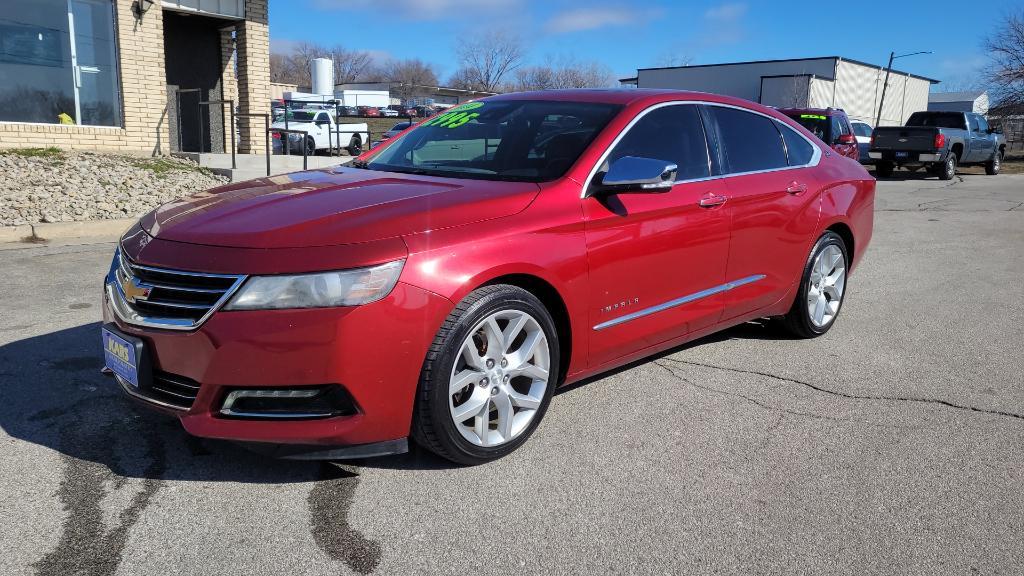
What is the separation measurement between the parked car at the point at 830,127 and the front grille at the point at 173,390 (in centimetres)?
1672

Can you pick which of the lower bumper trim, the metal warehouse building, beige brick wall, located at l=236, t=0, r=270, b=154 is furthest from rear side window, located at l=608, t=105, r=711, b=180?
the metal warehouse building

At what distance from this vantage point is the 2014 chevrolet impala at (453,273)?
114 inches

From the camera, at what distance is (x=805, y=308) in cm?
524

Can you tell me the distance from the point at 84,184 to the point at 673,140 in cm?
861

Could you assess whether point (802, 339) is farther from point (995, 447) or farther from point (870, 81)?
point (870, 81)

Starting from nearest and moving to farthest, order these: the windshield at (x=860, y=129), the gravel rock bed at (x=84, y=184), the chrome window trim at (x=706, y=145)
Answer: the chrome window trim at (x=706, y=145) → the gravel rock bed at (x=84, y=184) → the windshield at (x=860, y=129)

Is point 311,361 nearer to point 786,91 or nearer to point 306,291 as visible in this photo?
point 306,291

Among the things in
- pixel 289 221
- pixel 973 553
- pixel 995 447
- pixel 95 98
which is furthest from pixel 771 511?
pixel 95 98

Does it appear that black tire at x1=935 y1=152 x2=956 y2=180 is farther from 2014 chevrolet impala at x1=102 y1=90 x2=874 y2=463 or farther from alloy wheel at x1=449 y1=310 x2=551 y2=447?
alloy wheel at x1=449 y1=310 x2=551 y2=447

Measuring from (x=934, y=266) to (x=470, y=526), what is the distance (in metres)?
7.34

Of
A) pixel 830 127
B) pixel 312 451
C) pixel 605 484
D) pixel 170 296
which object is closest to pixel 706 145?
pixel 605 484

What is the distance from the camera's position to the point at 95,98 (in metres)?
13.7

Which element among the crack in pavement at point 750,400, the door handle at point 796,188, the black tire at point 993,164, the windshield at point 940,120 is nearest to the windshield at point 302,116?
the windshield at point 940,120

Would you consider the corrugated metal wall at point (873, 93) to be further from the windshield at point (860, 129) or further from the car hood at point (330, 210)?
the car hood at point (330, 210)
